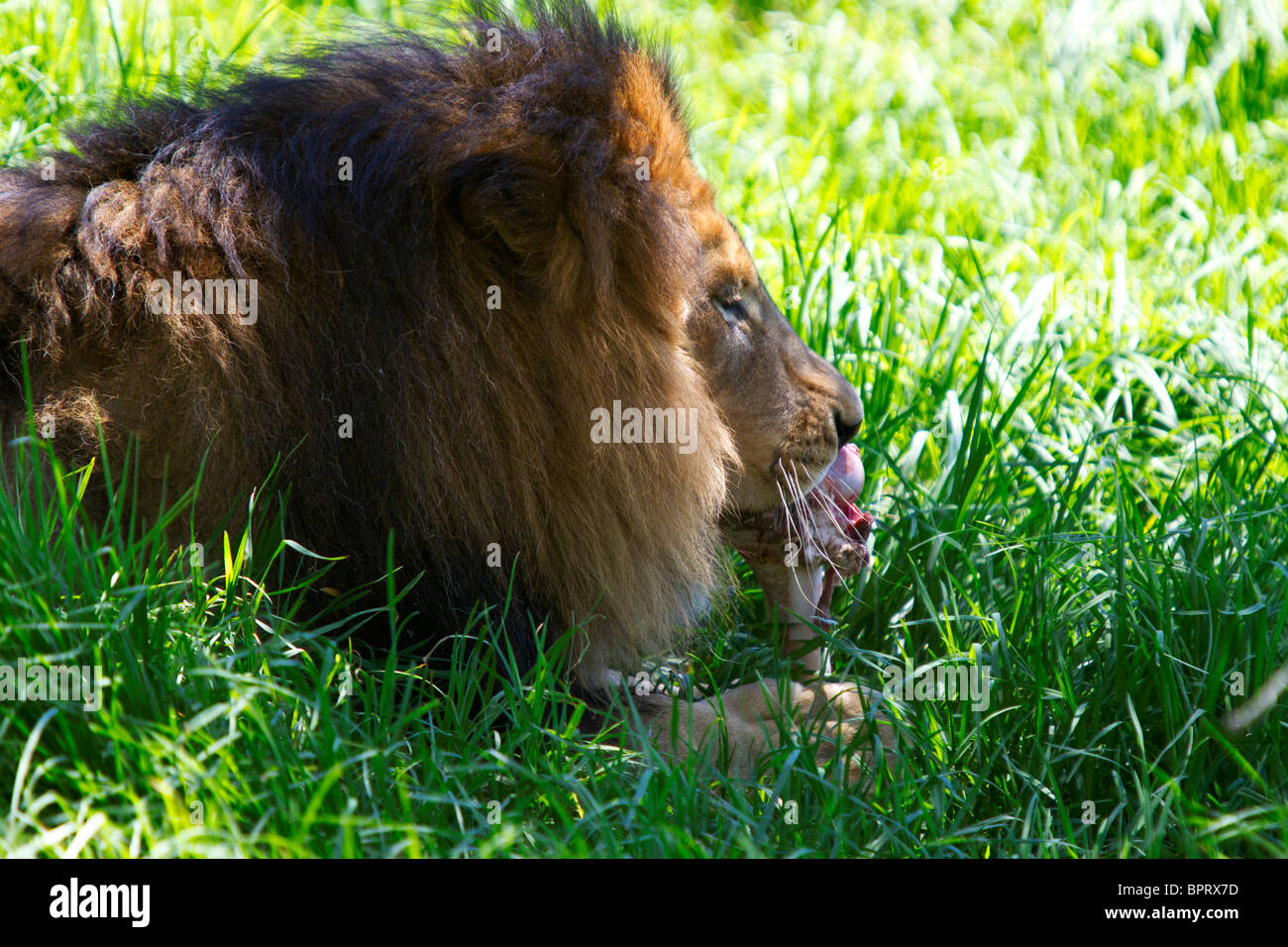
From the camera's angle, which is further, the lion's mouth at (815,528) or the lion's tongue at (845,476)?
the lion's tongue at (845,476)

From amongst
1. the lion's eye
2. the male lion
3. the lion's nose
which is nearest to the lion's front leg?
the male lion

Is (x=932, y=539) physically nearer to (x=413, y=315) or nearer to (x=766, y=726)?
(x=766, y=726)

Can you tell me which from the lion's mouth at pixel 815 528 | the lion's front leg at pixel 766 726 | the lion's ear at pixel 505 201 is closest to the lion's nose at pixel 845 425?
the lion's mouth at pixel 815 528

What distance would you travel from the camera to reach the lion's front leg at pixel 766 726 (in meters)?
2.66

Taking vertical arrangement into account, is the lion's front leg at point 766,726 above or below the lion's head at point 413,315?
below

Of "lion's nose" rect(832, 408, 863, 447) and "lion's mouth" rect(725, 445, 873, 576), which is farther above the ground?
"lion's nose" rect(832, 408, 863, 447)

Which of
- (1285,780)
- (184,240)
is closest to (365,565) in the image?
(184,240)

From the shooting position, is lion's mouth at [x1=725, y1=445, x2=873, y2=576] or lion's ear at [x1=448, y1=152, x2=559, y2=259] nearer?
lion's ear at [x1=448, y1=152, x2=559, y2=259]

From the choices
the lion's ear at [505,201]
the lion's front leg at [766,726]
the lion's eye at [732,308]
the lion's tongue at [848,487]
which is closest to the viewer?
the lion's ear at [505,201]

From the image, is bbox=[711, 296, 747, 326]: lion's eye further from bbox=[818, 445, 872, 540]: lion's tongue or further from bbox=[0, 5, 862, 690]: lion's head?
bbox=[818, 445, 872, 540]: lion's tongue

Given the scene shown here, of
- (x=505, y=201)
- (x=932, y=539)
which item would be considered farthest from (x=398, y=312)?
(x=932, y=539)

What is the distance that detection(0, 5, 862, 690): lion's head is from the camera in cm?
246

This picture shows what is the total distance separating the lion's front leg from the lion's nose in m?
0.58

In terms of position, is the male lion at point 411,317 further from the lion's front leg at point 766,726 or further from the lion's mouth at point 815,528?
the lion's mouth at point 815,528
